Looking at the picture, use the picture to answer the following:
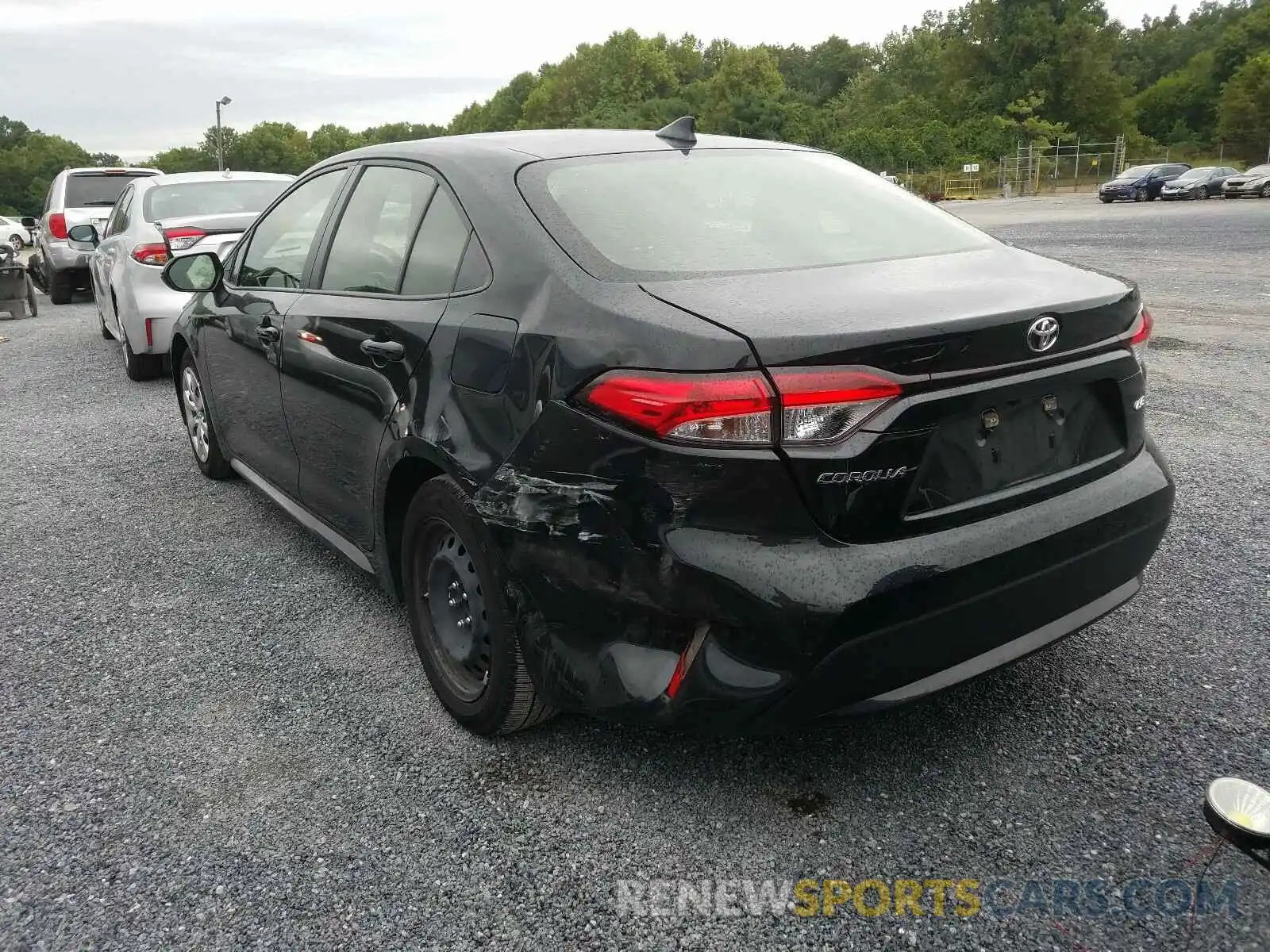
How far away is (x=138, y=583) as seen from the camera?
4109mm

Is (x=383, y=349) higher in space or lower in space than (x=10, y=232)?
lower

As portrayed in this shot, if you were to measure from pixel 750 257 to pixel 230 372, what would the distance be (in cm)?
273

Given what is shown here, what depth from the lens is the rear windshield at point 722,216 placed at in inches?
101

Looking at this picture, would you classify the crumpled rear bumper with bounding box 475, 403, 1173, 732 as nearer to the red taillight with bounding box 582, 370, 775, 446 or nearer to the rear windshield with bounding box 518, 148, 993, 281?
the red taillight with bounding box 582, 370, 775, 446

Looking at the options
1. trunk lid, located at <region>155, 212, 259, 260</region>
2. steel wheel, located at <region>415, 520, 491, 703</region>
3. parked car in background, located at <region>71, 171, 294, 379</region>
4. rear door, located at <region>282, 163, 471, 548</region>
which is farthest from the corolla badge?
trunk lid, located at <region>155, 212, 259, 260</region>

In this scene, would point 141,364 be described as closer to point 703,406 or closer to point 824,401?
point 703,406

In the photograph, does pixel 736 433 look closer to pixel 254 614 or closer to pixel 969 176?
pixel 254 614

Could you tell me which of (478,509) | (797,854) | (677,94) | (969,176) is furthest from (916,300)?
(677,94)

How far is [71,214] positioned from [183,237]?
7791 millimetres

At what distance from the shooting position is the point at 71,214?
1409cm

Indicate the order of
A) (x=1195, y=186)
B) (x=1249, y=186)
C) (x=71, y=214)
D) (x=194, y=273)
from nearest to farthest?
(x=194, y=273) → (x=71, y=214) → (x=1249, y=186) → (x=1195, y=186)

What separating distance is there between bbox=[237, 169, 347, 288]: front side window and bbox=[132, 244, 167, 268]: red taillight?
3.98m

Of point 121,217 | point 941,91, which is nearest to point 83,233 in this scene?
point 121,217

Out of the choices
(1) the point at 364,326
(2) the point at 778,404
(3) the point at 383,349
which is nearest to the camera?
(2) the point at 778,404
